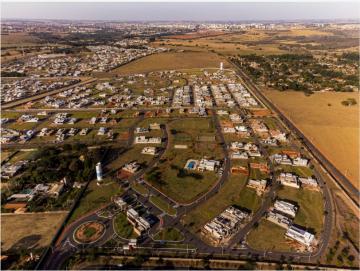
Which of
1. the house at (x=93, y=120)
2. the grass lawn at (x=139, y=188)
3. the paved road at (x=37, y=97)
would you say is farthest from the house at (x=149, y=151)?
the paved road at (x=37, y=97)

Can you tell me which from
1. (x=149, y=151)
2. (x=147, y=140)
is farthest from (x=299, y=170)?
(x=147, y=140)

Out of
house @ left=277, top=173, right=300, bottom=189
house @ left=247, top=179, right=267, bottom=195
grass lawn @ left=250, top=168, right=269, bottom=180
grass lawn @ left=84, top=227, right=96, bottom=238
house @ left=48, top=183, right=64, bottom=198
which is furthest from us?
grass lawn @ left=250, top=168, right=269, bottom=180

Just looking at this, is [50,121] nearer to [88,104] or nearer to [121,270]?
[88,104]

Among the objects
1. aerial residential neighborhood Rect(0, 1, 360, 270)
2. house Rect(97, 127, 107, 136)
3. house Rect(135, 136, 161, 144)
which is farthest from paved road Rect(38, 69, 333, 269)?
house Rect(97, 127, 107, 136)

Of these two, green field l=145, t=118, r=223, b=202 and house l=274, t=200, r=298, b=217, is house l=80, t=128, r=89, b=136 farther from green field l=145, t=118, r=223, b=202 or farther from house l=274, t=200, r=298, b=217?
house l=274, t=200, r=298, b=217

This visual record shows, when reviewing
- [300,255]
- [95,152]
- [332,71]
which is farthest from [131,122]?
[332,71]
